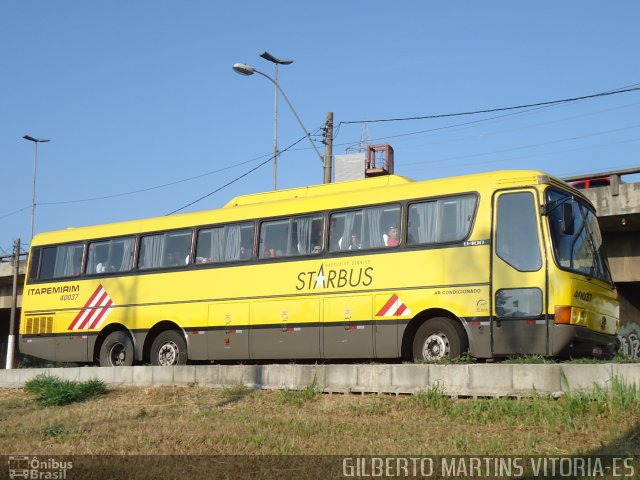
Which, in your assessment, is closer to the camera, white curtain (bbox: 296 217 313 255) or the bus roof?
the bus roof

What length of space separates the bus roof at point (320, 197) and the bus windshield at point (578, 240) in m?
0.37

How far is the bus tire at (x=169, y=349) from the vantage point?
17922mm

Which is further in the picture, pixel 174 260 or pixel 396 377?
pixel 174 260

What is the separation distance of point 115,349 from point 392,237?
7759 mm

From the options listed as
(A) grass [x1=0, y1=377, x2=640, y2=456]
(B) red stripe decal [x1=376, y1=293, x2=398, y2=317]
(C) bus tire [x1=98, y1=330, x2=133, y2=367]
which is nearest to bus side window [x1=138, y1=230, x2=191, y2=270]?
(C) bus tire [x1=98, y1=330, x2=133, y2=367]

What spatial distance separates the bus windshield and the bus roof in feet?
1.21

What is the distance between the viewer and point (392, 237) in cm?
1523

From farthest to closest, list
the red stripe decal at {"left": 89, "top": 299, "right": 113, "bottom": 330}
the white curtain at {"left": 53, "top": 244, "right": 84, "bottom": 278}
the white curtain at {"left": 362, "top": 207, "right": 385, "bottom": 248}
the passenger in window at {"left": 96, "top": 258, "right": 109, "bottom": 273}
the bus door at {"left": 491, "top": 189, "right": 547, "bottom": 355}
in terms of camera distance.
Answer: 1. the white curtain at {"left": 53, "top": 244, "right": 84, "bottom": 278}
2. the passenger in window at {"left": 96, "top": 258, "right": 109, "bottom": 273}
3. the red stripe decal at {"left": 89, "top": 299, "right": 113, "bottom": 330}
4. the white curtain at {"left": 362, "top": 207, "right": 385, "bottom": 248}
5. the bus door at {"left": 491, "top": 189, "right": 547, "bottom": 355}

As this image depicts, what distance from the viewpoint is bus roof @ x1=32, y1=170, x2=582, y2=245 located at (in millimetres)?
14305

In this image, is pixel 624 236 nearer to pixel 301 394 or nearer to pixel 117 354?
pixel 301 394

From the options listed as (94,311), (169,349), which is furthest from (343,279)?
(94,311)

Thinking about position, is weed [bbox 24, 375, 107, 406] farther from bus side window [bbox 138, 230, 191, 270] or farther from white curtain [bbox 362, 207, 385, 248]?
white curtain [bbox 362, 207, 385, 248]

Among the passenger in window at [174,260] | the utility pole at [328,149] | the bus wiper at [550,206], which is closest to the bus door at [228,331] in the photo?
the passenger in window at [174,260]

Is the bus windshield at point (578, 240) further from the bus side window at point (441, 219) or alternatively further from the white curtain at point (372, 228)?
the white curtain at point (372, 228)
